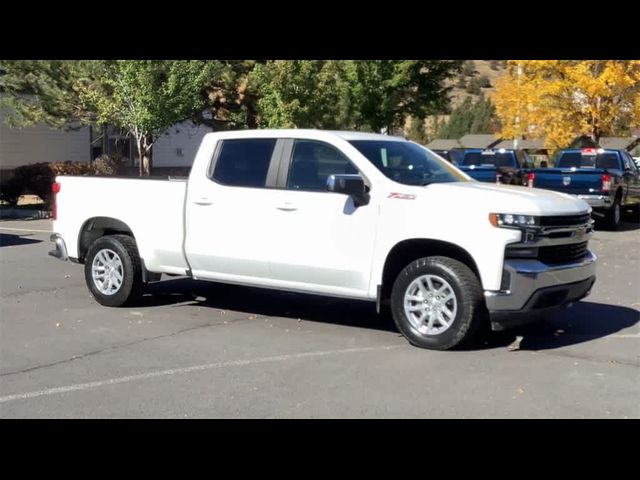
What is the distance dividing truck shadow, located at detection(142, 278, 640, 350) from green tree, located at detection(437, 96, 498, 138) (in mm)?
62188

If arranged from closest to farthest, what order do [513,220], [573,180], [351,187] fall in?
1. [513,220]
2. [351,187]
3. [573,180]

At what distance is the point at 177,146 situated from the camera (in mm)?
33188

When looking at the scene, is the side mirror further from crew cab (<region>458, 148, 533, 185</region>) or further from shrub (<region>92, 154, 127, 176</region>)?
shrub (<region>92, 154, 127, 176</region>)

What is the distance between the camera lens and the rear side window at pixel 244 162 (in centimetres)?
815

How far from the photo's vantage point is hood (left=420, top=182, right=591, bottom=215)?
6715mm

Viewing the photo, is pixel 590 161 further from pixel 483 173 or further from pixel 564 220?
pixel 564 220

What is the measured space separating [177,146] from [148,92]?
13529mm

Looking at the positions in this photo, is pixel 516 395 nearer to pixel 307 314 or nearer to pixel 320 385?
pixel 320 385

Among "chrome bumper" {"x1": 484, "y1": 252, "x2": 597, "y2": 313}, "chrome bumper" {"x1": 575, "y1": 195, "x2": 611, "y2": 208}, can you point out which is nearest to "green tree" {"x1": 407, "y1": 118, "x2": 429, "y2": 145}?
"chrome bumper" {"x1": 575, "y1": 195, "x2": 611, "y2": 208}

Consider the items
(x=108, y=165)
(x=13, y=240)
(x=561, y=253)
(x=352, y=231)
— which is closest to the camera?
(x=561, y=253)

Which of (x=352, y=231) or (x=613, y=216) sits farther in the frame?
(x=613, y=216)

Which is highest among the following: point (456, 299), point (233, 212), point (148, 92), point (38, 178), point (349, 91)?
point (349, 91)

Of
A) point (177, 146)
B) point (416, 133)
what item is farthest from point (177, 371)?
point (416, 133)

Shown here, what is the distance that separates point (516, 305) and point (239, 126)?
1968 cm
